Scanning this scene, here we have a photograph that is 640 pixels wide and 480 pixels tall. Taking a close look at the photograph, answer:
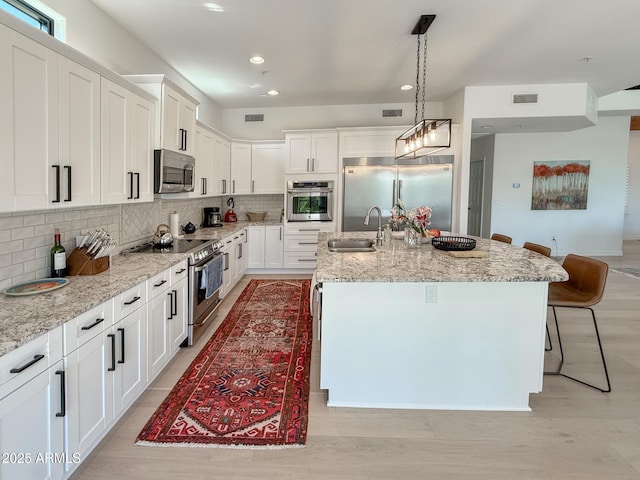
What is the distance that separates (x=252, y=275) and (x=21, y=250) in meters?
4.16

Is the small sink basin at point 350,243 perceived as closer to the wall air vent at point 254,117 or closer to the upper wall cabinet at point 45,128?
the upper wall cabinet at point 45,128

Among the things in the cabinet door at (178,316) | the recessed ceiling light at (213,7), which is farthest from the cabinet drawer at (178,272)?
the recessed ceiling light at (213,7)

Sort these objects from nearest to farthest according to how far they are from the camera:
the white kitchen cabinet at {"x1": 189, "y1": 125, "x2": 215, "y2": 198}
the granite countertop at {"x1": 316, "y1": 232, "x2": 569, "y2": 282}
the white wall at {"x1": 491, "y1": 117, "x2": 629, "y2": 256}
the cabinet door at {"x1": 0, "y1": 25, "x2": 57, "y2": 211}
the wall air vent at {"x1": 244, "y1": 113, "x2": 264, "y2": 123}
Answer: the cabinet door at {"x1": 0, "y1": 25, "x2": 57, "y2": 211}
the granite countertop at {"x1": 316, "y1": 232, "x2": 569, "y2": 282}
the white kitchen cabinet at {"x1": 189, "y1": 125, "x2": 215, "y2": 198}
the wall air vent at {"x1": 244, "y1": 113, "x2": 264, "y2": 123}
the white wall at {"x1": 491, "y1": 117, "x2": 629, "y2": 256}

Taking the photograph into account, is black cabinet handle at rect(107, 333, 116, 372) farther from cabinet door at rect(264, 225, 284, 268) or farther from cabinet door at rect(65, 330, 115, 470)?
cabinet door at rect(264, 225, 284, 268)

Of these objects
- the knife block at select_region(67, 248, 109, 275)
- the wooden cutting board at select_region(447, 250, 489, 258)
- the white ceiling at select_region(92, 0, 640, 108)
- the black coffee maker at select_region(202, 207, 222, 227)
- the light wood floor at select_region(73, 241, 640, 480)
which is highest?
the white ceiling at select_region(92, 0, 640, 108)

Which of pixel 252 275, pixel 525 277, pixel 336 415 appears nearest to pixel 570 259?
pixel 525 277

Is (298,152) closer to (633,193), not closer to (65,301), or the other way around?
(65,301)

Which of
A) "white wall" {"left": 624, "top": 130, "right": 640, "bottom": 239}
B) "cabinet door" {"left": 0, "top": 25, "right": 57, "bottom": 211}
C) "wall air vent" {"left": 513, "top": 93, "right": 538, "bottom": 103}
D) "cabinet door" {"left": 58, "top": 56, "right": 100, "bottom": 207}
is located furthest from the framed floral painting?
"cabinet door" {"left": 0, "top": 25, "right": 57, "bottom": 211}

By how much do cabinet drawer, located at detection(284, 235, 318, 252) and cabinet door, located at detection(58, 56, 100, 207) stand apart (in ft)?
12.5

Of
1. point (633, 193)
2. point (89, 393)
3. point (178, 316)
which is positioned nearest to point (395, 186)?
point (178, 316)

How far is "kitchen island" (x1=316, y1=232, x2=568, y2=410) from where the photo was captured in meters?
2.42

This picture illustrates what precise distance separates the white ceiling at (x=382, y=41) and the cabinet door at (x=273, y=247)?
2.17m

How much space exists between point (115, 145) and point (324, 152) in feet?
12.3

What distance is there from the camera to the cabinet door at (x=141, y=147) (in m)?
2.97
